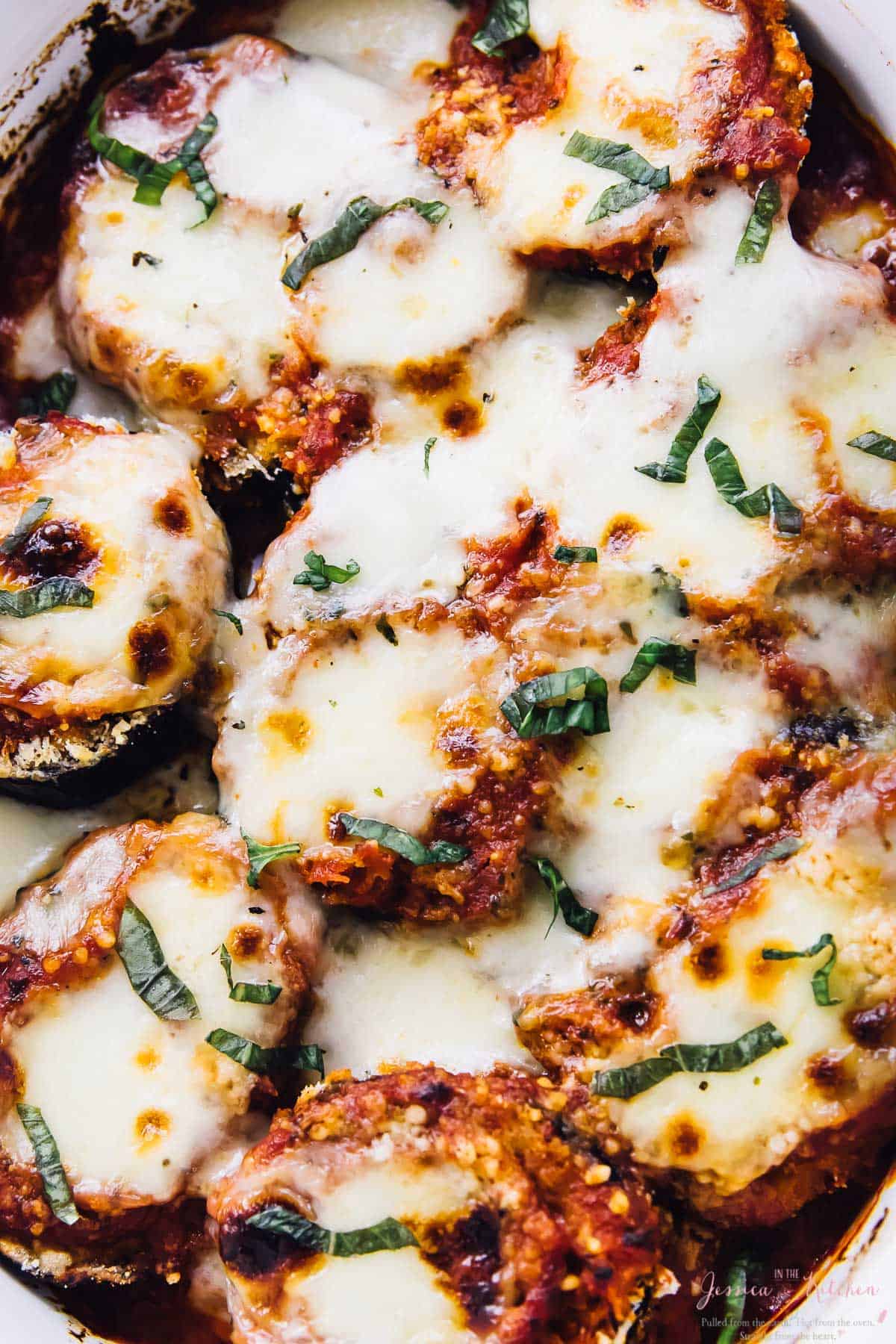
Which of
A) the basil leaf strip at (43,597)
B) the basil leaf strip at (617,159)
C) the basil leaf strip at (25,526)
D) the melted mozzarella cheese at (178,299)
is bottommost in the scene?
the basil leaf strip at (43,597)

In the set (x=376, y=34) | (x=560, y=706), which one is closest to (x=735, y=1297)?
(x=560, y=706)

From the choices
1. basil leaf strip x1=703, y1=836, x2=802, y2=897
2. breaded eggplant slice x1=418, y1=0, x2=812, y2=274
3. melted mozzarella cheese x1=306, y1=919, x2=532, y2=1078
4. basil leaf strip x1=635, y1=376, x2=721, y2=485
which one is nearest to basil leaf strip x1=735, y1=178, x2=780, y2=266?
breaded eggplant slice x1=418, y1=0, x2=812, y2=274

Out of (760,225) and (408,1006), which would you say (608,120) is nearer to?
(760,225)

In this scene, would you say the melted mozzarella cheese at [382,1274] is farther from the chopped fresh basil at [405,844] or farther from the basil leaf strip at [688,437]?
the basil leaf strip at [688,437]

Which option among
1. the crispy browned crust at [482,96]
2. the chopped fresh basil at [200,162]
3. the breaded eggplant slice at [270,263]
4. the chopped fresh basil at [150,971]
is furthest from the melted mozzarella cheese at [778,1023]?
the chopped fresh basil at [200,162]

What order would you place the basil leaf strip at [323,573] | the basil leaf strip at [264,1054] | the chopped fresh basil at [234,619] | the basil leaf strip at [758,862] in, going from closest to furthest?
1. the basil leaf strip at [758,862]
2. the basil leaf strip at [264,1054]
3. the basil leaf strip at [323,573]
4. the chopped fresh basil at [234,619]

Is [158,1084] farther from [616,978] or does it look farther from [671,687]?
[671,687]
